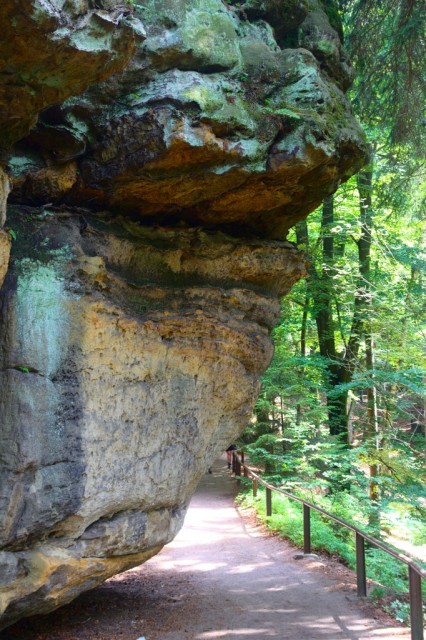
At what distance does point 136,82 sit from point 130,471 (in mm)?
4222

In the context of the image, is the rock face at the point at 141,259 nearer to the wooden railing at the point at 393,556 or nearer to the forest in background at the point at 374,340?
the forest in background at the point at 374,340

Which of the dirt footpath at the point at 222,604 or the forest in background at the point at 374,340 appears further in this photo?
the forest in background at the point at 374,340

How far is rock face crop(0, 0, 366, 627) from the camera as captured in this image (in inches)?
216

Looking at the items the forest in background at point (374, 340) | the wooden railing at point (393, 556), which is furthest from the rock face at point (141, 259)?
the wooden railing at point (393, 556)

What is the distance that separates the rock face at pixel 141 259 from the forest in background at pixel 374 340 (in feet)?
5.50

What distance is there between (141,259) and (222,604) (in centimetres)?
467

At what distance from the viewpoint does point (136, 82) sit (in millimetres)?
5840

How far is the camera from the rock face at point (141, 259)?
549cm

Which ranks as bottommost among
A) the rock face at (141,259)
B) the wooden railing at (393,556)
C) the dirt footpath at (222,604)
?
the dirt footpath at (222,604)

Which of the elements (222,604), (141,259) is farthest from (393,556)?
(141,259)

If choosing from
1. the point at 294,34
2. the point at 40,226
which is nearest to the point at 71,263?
the point at 40,226

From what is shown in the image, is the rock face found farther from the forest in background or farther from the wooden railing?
the wooden railing

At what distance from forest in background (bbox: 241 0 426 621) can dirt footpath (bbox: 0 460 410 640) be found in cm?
65

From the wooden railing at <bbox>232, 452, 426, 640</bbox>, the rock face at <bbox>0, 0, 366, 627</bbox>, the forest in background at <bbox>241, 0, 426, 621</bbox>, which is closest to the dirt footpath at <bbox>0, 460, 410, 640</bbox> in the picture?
the wooden railing at <bbox>232, 452, 426, 640</bbox>
